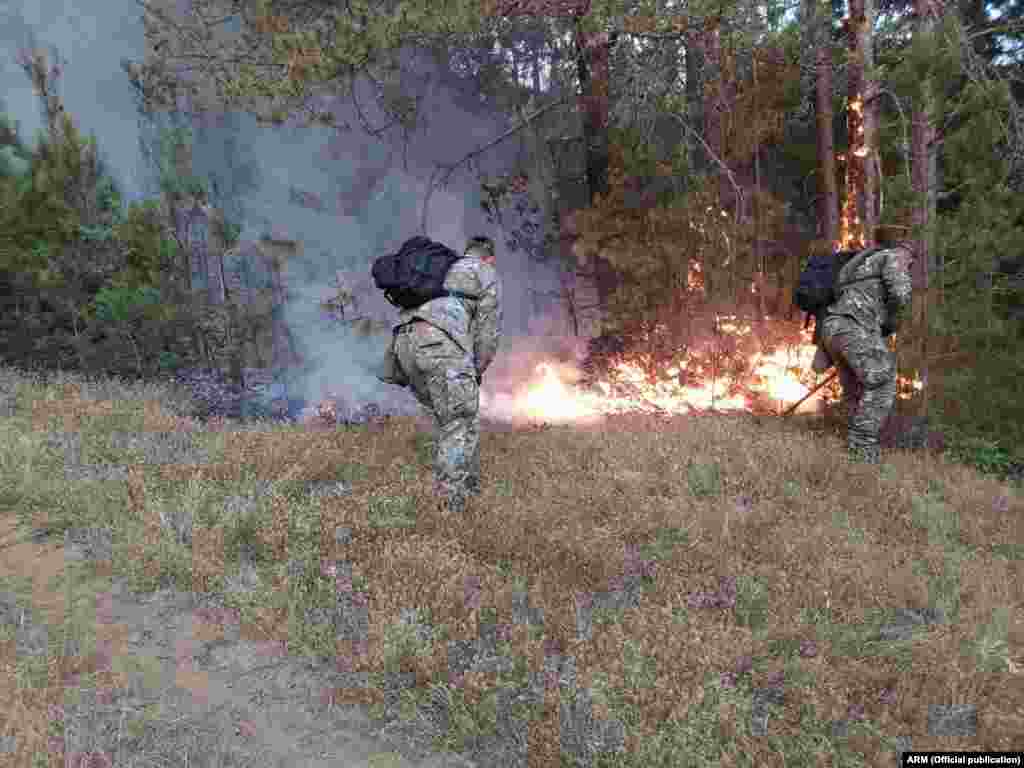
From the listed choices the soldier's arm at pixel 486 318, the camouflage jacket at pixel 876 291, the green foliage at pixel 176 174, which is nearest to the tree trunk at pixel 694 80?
the camouflage jacket at pixel 876 291

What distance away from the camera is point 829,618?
11.0 ft

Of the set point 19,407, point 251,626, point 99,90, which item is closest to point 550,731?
point 251,626

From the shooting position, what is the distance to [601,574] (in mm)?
3793

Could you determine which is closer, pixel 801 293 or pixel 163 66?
pixel 801 293

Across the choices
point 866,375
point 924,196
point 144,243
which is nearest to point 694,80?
point 924,196

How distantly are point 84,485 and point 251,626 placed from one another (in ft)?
7.34

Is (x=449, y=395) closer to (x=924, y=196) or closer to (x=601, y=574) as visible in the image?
(x=601, y=574)

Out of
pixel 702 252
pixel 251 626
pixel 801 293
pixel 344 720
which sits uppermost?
pixel 702 252

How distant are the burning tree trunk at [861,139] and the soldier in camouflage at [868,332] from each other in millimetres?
748

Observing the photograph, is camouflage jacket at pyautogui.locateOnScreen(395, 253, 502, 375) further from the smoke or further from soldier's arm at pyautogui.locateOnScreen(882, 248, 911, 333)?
the smoke

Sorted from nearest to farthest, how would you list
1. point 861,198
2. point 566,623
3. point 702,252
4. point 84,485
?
point 566,623, point 84,485, point 861,198, point 702,252

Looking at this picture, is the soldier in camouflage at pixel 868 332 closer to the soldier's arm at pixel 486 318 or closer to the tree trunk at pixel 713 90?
the tree trunk at pixel 713 90

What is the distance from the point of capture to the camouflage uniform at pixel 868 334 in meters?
6.00

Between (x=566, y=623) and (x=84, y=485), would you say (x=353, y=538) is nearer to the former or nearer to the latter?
(x=566, y=623)
